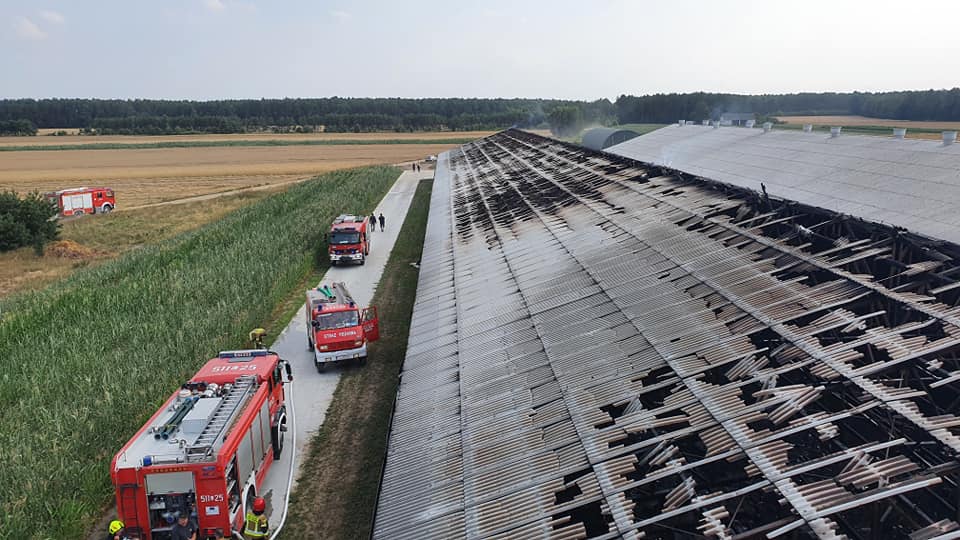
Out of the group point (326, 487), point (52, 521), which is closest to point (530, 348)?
point (326, 487)

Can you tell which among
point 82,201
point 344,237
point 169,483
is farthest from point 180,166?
point 169,483

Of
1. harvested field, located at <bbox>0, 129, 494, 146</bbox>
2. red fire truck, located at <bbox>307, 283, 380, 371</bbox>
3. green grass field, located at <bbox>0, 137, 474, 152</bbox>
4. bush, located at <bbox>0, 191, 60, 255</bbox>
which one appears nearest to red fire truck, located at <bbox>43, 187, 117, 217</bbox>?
bush, located at <bbox>0, 191, 60, 255</bbox>

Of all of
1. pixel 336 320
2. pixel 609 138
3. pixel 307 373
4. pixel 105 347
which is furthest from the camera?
pixel 609 138

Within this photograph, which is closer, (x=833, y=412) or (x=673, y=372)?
(x=833, y=412)

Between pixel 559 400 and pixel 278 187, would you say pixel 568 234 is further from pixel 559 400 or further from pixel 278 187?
pixel 278 187

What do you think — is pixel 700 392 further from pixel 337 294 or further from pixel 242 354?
pixel 337 294
